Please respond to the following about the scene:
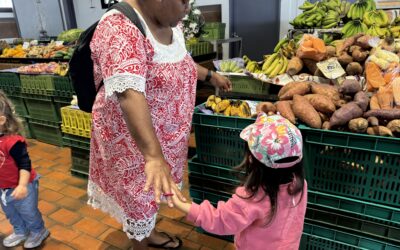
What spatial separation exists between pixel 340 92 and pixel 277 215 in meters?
0.95

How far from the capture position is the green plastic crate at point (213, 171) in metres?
1.89

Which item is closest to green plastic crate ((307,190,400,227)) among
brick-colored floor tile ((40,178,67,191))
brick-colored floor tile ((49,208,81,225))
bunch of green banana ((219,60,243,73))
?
bunch of green banana ((219,60,243,73))

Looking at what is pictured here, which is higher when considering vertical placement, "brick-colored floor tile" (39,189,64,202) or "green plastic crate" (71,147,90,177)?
"green plastic crate" (71,147,90,177)

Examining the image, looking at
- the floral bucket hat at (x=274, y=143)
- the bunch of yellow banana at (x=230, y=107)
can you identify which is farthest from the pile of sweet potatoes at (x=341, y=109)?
the floral bucket hat at (x=274, y=143)

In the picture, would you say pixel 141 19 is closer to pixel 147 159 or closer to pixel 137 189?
pixel 147 159

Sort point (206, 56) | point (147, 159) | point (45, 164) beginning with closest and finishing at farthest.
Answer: point (147, 159), point (45, 164), point (206, 56)

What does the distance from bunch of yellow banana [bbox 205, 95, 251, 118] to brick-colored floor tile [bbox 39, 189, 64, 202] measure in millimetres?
1645

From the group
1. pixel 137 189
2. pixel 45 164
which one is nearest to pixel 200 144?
pixel 137 189

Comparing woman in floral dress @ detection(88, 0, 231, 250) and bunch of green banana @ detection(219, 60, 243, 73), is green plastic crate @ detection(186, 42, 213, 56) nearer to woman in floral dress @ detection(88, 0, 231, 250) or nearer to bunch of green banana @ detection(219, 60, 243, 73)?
bunch of green banana @ detection(219, 60, 243, 73)

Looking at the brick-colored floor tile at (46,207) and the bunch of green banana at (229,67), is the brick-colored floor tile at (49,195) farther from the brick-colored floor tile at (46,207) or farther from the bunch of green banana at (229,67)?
the bunch of green banana at (229,67)

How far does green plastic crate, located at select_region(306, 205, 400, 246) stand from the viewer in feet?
4.94

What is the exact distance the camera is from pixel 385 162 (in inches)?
56.6

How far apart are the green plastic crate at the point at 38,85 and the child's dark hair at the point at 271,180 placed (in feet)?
9.20

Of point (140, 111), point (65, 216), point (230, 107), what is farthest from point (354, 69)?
point (65, 216)
